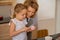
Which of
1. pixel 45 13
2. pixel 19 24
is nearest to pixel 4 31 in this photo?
pixel 45 13

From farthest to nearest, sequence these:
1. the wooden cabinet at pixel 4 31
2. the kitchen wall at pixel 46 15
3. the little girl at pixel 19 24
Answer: the kitchen wall at pixel 46 15
the wooden cabinet at pixel 4 31
the little girl at pixel 19 24

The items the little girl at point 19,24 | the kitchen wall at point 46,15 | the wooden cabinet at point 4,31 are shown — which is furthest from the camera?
the kitchen wall at point 46,15

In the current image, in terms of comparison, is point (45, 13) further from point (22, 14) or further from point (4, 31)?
point (22, 14)

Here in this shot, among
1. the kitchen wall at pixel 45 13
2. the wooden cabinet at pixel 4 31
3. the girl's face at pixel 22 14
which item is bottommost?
the wooden cabinet at pixel 4 31

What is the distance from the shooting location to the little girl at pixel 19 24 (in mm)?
1664

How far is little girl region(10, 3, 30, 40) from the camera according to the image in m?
1.66

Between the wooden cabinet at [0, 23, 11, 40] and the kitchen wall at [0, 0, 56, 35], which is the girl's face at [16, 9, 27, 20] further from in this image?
the kitchen wall at [0, 0, 56, 35]

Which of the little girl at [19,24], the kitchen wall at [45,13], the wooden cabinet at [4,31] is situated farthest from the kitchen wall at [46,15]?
the little girl at [19,24]

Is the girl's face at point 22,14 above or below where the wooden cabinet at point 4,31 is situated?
above

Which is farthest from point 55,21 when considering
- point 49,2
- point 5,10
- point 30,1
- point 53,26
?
point 30,1

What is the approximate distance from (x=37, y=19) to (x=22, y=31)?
1652mm

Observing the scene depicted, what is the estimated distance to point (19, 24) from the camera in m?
1.74

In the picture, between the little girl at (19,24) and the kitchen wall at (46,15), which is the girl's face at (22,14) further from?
the kitchen wall at (46,15)

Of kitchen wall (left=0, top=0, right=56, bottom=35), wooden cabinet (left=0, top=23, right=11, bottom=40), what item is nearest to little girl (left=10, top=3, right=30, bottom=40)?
wooden cabinet (left=0, top=23, right=11, bottom=40)
